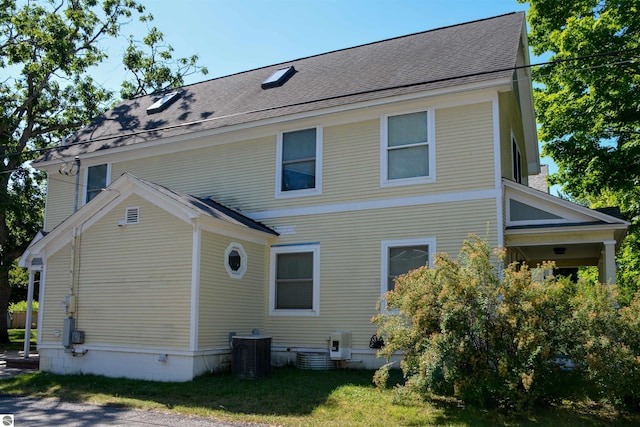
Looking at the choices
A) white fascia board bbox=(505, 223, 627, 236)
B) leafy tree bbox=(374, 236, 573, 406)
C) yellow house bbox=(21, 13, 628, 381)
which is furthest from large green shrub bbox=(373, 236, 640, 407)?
yellow house bbox=(21, 13, 628, 381)

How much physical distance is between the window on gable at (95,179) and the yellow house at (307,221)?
8.01 ft

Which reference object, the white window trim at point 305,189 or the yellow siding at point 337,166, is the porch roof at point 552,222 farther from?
the white window trim at point 305,189

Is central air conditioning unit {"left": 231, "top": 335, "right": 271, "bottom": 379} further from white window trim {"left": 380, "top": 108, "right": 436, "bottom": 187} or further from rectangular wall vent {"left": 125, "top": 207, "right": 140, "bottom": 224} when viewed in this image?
white window trim {"left": 380, "top": 108, "right": 436, "bottom": 187}

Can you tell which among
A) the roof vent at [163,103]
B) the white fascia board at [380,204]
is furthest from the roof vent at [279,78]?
the white fascia board at [380,204]

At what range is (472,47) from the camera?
13430 millimetres

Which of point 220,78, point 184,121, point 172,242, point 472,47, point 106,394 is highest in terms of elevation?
point 220,78

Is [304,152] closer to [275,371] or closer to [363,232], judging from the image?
[363,232]

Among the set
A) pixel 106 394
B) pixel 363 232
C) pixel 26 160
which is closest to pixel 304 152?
pixel 363 232

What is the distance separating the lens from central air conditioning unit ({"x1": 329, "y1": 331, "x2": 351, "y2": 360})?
12.1m

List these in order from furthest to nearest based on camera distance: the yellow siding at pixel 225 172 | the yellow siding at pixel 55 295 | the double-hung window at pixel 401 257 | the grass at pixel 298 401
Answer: the yellow siding at pixel 225 172 < the yellow siding at pixel 55 295 < the double-hung window at pixel 401 257 < the grass at pixel 298 401

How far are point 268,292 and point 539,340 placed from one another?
7.31 metres

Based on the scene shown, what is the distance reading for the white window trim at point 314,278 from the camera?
12.9 m

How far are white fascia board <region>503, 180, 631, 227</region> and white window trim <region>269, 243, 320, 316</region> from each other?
14.6 ft

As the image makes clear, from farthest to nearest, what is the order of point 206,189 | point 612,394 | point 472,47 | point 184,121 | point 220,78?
point 220,78 → point 184,121 → point 206,189 → point 472,47 → point 612,394
